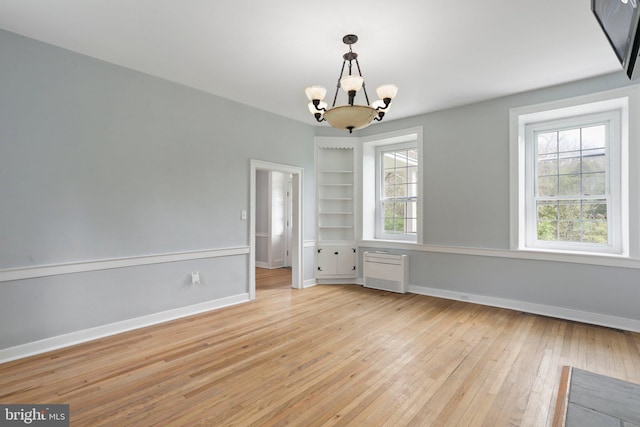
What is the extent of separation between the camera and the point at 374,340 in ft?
10.1

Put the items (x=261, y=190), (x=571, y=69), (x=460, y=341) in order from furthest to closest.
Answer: (x=261, y=190) → (x=571, y=69) → (x=460, y=341)

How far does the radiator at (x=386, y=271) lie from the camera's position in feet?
16.0

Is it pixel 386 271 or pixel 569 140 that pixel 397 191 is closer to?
pixel 386 271

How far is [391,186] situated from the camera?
5.55 metres

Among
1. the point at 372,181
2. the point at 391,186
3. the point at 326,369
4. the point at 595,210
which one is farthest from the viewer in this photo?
the point at 372,181

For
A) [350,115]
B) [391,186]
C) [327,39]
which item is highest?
[327,39]

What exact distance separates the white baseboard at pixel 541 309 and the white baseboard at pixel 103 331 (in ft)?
9.86

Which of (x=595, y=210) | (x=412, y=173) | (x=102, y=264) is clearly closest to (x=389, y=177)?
(x=412, y=173)

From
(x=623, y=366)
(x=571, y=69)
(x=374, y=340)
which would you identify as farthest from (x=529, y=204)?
(x=374, y=340)

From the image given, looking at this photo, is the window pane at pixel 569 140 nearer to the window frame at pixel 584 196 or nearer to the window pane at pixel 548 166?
the window frame at pixel 584 196

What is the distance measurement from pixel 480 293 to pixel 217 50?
439 cm

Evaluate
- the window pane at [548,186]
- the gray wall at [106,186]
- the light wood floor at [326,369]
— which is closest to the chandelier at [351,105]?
the gray wall at [106,186]

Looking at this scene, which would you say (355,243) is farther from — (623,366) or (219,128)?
(623,366)

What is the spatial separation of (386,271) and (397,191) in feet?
4.67
